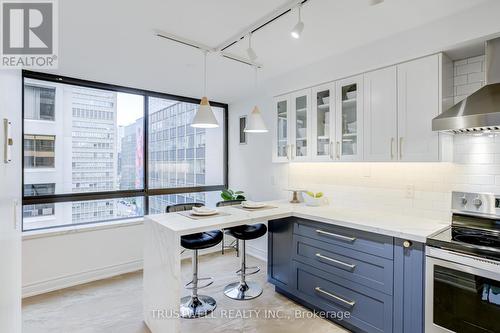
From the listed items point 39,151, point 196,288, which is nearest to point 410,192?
point 196,288

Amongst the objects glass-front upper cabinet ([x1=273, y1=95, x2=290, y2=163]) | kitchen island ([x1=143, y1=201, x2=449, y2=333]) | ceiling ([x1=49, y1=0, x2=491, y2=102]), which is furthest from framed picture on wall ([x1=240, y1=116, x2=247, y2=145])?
kitchen island ([x1=143, y1=201, x2=449, y2=333])

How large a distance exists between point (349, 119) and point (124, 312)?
2.92m

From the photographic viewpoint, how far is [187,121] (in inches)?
177

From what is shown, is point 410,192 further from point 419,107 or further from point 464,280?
point 464,280

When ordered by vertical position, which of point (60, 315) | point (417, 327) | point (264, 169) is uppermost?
point (264, 169)

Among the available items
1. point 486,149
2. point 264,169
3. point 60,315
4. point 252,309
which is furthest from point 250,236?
point 486,149

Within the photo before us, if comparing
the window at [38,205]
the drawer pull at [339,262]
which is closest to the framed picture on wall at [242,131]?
the drawer pull at [339,262]

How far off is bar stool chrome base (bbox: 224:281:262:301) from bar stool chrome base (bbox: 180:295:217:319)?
237 mm

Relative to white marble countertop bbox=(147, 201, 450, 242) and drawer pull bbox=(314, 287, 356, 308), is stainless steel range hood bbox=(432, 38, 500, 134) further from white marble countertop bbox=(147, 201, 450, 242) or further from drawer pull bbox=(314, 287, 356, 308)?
drawer pull bbox=(314, 287, 356, 308)

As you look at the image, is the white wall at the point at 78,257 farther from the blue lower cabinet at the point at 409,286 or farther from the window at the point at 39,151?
the blue lower cabinet at the point at 409,286

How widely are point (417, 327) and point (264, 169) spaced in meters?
2.60

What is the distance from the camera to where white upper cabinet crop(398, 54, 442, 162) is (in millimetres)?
2139

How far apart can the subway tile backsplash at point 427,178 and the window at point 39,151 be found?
335 cm

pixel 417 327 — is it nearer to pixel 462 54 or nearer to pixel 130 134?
pixel 462 54
